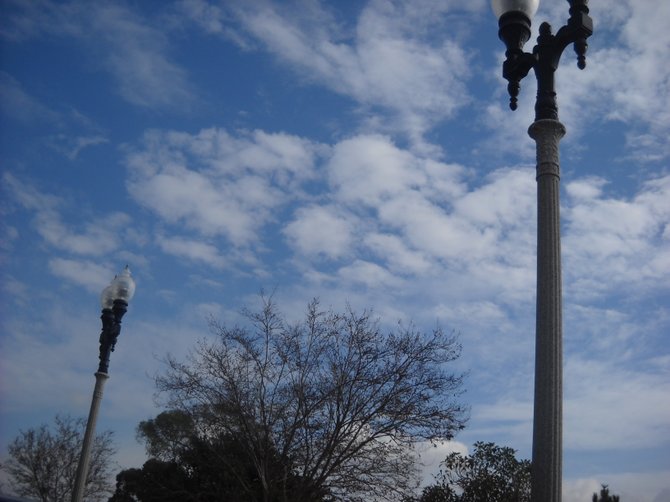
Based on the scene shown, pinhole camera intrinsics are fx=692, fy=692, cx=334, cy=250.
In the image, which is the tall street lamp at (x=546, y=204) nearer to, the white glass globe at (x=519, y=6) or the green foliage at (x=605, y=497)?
the white glass globe at (x=519, y=6)

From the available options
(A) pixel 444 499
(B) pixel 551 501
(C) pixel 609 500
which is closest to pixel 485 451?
(A) pixel 444 499

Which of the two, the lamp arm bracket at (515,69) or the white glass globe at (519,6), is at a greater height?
the white glass globe at (519,6)

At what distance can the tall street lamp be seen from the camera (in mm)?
6477

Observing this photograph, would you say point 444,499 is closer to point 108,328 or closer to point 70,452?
point 108,328

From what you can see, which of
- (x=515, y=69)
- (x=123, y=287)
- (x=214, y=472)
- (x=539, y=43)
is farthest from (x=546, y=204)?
(x=214, y=472)

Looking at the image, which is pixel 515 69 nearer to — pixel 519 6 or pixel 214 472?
pixel 519 6

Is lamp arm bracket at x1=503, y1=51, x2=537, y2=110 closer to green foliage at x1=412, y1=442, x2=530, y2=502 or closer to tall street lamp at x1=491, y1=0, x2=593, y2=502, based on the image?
tall street lamp at x1=491, y1=0, x2=593, y2=502

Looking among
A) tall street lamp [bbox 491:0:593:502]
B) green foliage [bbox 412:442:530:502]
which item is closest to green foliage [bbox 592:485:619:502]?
green foliage [bbox 412:442:530:502]

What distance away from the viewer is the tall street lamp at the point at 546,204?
6.48m

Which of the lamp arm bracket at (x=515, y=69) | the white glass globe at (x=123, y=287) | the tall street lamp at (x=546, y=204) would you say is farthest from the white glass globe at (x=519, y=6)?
the white glass globe at (x=123, y=287)

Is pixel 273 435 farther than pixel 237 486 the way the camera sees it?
No

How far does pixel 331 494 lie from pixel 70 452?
72.0 feet

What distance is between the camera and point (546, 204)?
285 inches

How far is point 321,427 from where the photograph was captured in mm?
15727
